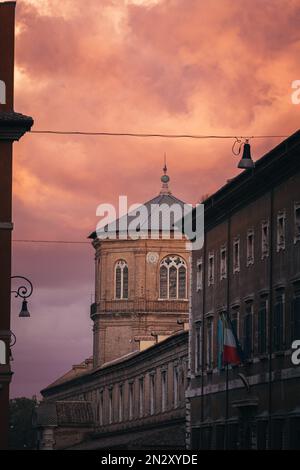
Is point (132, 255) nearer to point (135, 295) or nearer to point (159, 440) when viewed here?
point (135, 295)

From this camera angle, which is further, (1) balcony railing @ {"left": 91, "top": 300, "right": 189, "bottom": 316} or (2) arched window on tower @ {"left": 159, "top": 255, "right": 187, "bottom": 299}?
(2) arched window on tower @ {"left": 159, "top": 255, "right": 187, "bottom": 299}

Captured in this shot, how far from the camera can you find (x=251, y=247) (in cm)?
6300

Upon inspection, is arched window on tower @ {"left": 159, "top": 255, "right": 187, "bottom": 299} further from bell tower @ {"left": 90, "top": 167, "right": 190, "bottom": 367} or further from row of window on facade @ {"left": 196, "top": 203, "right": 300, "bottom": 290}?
row of window on facade @ {"left": 196, "top": 203, "right": 300, "bottom": 290}

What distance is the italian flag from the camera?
61.0m

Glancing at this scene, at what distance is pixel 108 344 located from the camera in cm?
13775

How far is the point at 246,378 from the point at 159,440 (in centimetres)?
2508

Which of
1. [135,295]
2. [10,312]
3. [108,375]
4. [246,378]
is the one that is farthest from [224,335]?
[135,295]

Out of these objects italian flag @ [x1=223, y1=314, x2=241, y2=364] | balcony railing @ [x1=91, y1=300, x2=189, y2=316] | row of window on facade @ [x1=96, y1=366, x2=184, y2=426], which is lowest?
italian flag @ [x1=223, y1=314, x2=241, y2=364]

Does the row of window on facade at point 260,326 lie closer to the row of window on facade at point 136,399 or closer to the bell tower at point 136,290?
the row of window on facade at point 136,399

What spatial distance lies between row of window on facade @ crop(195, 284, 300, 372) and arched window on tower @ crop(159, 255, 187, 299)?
63.5 metres

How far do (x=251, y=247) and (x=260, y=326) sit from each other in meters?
3.72

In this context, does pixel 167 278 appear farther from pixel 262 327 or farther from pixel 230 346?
pixel 262 327

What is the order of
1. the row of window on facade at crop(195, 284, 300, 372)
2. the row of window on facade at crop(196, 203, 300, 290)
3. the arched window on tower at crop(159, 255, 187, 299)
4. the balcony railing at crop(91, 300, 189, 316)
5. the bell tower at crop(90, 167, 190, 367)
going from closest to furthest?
the row of window on facade at crop(195, 284, 300, 372), the row of window on facade at crop(196, 203, 300, 290), the balcony railing at crop(91, 300, 189, 316), the bell tower at crop(90, 167, 190, 367), the arched window on tower at crop(159, 255, 187, 299)

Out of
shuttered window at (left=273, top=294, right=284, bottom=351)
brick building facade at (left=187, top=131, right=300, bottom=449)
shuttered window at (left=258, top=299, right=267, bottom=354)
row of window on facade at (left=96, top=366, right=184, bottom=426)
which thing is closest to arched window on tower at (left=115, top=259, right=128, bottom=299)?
row of window on facade at (left=96, top=366, right=184, bottom=426)
